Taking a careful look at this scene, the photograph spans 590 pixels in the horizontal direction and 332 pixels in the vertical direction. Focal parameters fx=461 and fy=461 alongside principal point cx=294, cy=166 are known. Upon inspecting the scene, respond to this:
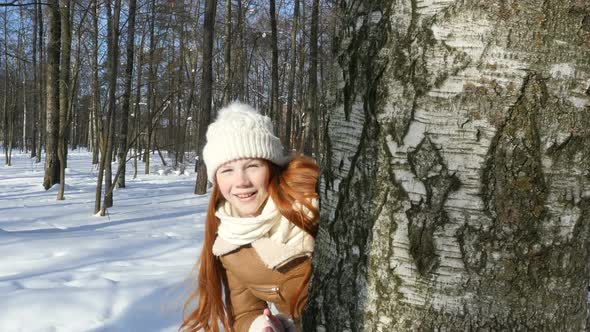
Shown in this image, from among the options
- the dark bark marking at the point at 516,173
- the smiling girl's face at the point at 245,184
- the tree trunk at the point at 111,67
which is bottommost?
the smiling girl's face at the point at 245,184

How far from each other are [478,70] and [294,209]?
0.95 m

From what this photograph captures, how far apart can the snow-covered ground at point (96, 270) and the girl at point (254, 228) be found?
418mm

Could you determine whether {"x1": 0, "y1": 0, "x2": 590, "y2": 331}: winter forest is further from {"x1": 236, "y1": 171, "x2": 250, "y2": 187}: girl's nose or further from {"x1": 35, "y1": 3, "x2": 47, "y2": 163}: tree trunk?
{"x1": 35, "y1": 3, "x2": 47, "y2": 163}: tree trunk

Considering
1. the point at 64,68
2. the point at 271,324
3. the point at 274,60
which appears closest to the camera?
the point at 271,324

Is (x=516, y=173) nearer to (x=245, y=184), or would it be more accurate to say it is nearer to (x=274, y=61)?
(x=245, y=184)

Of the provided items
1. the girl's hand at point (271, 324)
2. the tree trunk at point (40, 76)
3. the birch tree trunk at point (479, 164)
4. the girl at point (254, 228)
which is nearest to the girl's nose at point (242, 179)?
the girl at point (254, 228)

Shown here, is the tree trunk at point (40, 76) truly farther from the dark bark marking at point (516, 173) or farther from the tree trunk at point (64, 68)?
the dark bark marking at point (516, 173)

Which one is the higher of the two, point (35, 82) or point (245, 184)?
point (35, 82)

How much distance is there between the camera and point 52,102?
11312mm

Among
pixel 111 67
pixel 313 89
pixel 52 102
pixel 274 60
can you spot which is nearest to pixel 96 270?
pixel 111 67

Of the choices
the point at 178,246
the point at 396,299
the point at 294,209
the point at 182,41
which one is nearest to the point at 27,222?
the point at 178,246

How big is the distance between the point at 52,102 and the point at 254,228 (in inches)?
450

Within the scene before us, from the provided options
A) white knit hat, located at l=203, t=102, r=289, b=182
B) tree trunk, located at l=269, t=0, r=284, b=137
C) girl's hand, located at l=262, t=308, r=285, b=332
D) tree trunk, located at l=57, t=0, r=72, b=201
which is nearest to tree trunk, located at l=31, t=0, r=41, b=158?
tree trunk, located at l=57, t=0, r=72, b=201

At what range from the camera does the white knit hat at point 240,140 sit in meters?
1.70
